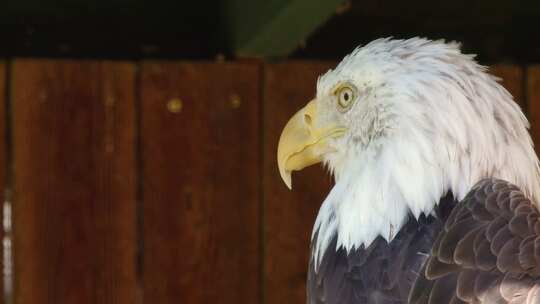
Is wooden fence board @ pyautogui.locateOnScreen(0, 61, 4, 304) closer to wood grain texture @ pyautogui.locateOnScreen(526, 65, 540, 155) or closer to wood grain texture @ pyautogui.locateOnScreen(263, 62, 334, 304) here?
wood grain texture @ pyautogui.locateOnScreen(263, 62, 334, 304)

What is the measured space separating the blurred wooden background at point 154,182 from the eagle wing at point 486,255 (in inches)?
55.0

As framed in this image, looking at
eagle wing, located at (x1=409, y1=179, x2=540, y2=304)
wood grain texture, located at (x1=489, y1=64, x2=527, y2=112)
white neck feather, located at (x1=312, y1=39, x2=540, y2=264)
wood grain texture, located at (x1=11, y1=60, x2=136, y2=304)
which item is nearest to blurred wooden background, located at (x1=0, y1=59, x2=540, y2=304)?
wood grain texture, located at (x1=11, y1=60, x2=136, y2=304)

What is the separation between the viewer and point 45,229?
327 cm

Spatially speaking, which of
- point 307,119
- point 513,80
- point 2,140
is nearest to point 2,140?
point 2,140

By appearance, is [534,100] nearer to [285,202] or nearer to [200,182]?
[285,202]

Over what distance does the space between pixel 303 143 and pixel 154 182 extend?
0.97 meters

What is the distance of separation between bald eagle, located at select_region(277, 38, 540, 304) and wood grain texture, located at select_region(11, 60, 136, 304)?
3.50ft

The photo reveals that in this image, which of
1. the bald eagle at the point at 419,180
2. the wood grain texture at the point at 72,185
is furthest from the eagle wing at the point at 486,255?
the wood grain texture at the point at 72,185

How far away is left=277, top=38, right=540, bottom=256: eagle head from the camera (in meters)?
2.19

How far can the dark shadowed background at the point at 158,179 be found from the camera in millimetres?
→ 3268

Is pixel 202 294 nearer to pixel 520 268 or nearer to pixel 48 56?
pixel 48 56

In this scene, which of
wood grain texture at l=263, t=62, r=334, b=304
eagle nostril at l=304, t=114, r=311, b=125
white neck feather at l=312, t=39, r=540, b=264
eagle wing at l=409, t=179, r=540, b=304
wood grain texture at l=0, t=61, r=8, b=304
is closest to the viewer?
eagle wing at l=409, t=179, r=540, b=304

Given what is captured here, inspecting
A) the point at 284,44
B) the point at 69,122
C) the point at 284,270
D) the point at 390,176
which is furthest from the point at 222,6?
the point at 390,176

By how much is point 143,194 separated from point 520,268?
1.73 m
